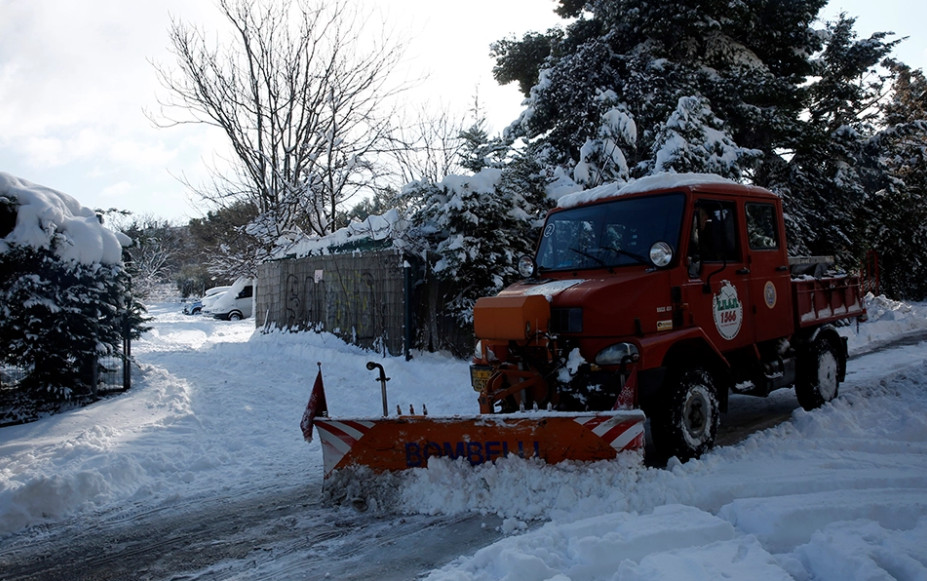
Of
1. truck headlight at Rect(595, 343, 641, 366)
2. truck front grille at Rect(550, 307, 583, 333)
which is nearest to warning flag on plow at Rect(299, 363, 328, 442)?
truck front grille at Rect(550, 307, 583, 333)

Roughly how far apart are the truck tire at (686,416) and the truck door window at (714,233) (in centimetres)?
108

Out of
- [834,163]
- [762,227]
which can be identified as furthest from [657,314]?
[834,163]

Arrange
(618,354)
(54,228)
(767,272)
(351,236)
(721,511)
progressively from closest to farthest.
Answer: (721,511)
(618,354)
(767,272)
(54,228)
(351,236)

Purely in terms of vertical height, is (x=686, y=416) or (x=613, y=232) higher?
(x=613, y=232)

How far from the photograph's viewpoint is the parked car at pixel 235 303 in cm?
2755

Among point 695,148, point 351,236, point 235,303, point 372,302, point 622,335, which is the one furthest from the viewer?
point 235,303

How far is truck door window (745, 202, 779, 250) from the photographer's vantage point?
21.2ft

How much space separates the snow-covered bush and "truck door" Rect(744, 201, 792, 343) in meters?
8.08

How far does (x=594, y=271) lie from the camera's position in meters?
5.93

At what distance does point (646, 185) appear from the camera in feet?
19.7

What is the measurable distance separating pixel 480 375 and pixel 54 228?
20.5 feet

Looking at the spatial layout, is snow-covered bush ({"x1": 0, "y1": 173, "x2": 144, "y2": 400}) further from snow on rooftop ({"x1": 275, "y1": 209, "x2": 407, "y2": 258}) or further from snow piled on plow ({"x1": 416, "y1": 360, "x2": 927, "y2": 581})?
snow piled on plow ({"x1": 416, "y1": 360, "x2": 927, "y2": 581})

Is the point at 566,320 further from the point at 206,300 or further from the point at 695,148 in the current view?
the point at 206,300

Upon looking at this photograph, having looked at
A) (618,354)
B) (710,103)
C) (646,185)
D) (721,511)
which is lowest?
(721,511)
